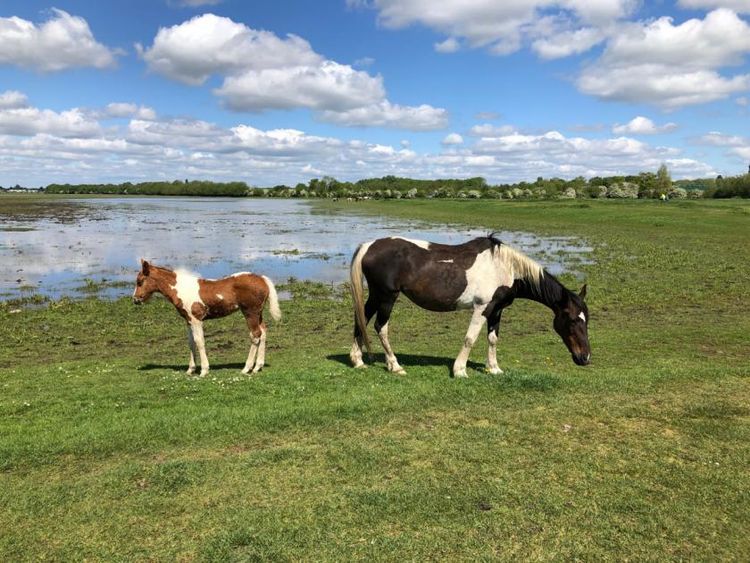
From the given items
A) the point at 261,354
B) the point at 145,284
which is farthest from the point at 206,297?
the point at 261,354

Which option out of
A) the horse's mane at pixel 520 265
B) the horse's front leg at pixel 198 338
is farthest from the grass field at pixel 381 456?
the horse's mane at pixel 520 265

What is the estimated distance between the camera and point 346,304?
20656 millimetres

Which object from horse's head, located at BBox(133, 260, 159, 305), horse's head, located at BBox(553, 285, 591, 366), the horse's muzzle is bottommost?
the horse's muzzle

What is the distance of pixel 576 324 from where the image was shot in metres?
10.1

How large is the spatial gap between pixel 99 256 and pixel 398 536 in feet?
113

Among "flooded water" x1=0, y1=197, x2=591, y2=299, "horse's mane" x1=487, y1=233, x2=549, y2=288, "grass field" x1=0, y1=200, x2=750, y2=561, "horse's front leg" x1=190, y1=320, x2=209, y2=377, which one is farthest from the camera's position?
"flooded water" x1=0, y1=197, x2=591, y2=299

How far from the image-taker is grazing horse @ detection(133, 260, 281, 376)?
11.0m

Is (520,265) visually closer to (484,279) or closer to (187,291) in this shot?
(484,279)

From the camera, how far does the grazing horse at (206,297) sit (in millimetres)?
10977

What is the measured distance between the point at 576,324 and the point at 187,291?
7807 mm

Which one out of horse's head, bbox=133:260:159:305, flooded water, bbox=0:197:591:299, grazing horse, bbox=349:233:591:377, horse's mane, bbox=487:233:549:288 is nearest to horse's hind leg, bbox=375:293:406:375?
grazing horse, bbox=349:233:591:377

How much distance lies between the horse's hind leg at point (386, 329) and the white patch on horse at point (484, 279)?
4.69 ft

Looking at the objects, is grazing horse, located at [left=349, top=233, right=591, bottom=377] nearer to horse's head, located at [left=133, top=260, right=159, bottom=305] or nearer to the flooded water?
horse's head, located at [left=133, top=260, right=159, bottom=305]

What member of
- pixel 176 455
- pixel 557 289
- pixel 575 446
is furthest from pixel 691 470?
pixel 176 455
